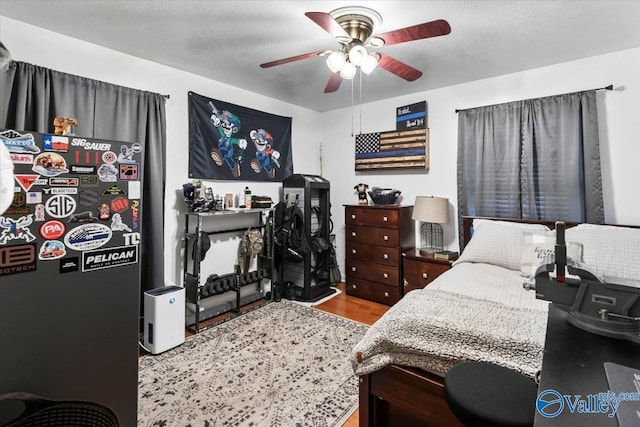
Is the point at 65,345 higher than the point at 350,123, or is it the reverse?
the point at 350,123

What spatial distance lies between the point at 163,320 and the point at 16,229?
1501mm

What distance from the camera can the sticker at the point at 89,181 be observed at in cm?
145

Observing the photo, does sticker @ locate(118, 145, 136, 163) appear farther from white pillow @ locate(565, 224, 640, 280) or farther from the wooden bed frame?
white pillow @ locate(565, 224, 640, 280)

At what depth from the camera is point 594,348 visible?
2.61 ft

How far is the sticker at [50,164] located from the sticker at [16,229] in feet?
0.65

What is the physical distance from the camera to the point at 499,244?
2654 millimetres

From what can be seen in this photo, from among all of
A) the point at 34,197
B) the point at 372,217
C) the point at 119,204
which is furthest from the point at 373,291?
the point at 34,197

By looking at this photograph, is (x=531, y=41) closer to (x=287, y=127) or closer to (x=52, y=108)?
(x=287, y=127)

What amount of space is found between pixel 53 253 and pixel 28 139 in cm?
50

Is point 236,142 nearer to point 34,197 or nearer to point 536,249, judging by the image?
point 34,197

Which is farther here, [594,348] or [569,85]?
[569,85]

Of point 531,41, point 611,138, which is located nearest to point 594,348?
point 531,41

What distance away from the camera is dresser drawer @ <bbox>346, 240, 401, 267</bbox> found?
359cm

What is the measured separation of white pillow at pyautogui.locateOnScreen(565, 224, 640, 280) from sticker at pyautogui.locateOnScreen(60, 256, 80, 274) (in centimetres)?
305
